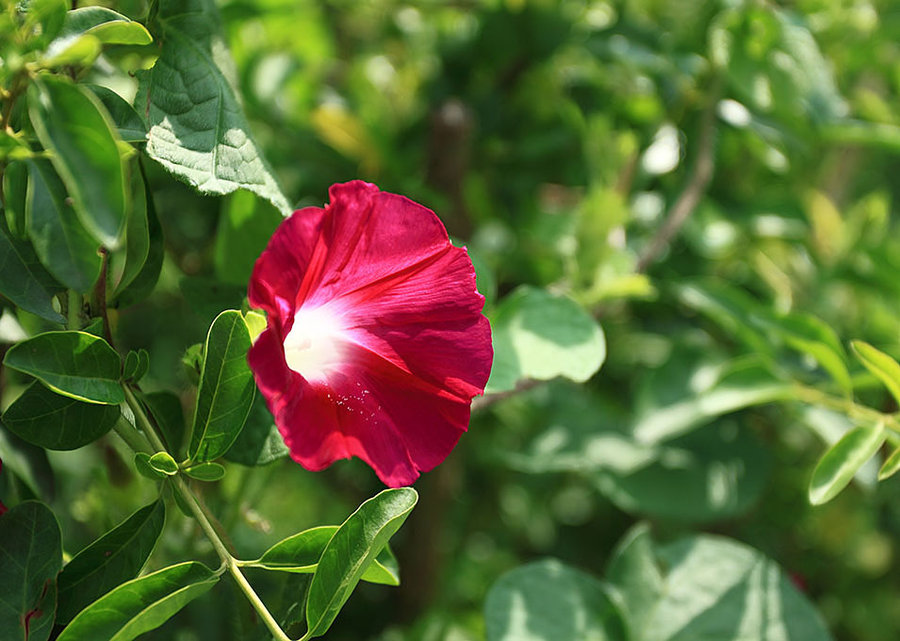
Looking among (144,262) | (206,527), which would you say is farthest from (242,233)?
(206,527)

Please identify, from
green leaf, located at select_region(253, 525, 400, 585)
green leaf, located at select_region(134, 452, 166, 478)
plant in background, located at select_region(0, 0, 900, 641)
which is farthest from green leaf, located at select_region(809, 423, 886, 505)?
green leaf, located at select_region(134, 452, 166, 478)

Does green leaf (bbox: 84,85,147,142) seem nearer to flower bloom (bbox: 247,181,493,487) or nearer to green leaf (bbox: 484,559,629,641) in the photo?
flower bloom (bbox: 247,181,493,487)

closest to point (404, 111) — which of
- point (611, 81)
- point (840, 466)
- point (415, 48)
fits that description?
point (415, 48)

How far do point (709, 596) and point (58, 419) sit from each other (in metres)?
0.47

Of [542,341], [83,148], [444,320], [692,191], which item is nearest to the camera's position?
[83,148]

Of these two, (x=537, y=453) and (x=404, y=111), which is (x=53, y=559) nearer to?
(x=537, y=453)

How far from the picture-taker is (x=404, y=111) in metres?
0.94

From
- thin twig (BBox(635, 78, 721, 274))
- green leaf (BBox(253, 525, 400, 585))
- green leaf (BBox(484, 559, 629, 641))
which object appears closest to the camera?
green leaf (BBox(253, 525, 400, 585))

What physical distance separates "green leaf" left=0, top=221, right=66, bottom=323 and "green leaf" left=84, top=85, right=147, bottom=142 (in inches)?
2.8

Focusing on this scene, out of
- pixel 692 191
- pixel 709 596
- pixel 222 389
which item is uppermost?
pixel 222 389

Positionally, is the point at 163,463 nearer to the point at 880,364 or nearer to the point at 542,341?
the point at 542,341

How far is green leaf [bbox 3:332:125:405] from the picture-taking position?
0.36 meters

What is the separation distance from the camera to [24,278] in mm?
384

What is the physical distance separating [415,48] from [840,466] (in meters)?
0.72
